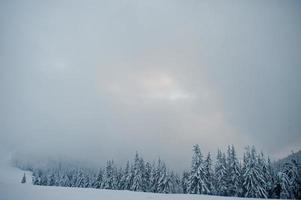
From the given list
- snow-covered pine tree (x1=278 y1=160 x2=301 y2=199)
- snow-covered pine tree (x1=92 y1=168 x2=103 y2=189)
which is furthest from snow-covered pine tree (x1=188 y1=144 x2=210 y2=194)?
snow-covered pine tree (x1=92 y1=168 x2=103 y2=189)

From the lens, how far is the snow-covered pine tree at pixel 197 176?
56281 mm

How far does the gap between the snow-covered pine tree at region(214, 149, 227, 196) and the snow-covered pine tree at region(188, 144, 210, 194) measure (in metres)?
6.01

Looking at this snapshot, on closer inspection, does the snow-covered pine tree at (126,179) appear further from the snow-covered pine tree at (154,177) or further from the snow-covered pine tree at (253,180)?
the snow-covered pine tree at (253,180)

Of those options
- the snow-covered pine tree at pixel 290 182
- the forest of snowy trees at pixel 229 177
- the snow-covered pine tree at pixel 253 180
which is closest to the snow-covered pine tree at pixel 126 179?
the forest of snowy trees at pixel 229 177

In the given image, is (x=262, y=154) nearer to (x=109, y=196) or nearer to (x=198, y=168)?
(x=198, y=168)

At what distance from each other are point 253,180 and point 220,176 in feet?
30.1

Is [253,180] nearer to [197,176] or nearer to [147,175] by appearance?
[197,176]

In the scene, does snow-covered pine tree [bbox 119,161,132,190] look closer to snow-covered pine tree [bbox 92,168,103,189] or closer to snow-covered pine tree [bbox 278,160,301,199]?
snow-covered pine tree [bbox 92,168,103,189]

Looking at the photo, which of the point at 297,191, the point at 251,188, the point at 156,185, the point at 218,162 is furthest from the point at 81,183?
the point at 297,191

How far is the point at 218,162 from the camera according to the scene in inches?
2589

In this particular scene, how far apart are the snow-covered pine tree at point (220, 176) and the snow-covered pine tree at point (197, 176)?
601cm

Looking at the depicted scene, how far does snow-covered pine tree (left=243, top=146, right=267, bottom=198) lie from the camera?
5362 cm

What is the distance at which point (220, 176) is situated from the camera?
205 feet

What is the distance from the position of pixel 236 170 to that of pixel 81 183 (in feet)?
211
